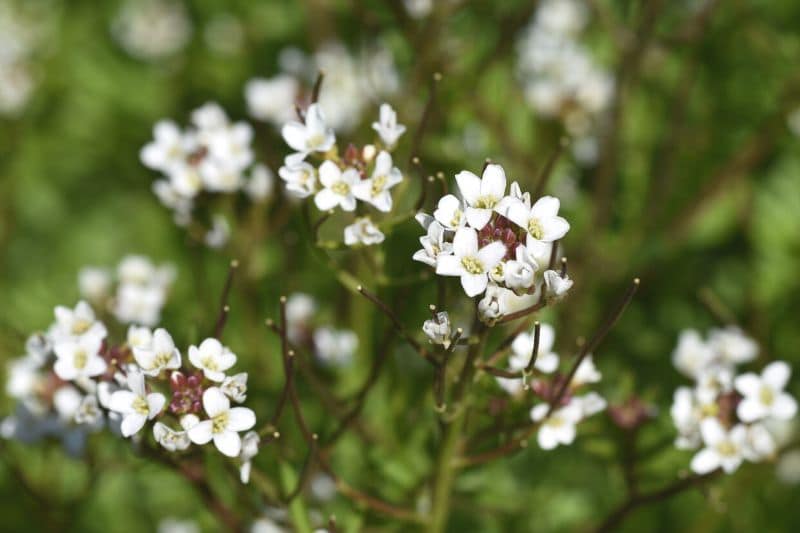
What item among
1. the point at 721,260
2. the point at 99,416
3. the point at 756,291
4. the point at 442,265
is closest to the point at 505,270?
the point at 442,265

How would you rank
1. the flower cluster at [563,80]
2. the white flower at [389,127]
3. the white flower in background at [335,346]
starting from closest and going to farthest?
the white flower at [389,127], the white flower in background at [335,346], the flower cluster at [563,80]

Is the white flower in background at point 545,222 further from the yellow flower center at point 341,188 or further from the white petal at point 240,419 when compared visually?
the white petal at point 240,419

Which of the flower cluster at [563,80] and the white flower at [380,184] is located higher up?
the flower cluster at [563,80]

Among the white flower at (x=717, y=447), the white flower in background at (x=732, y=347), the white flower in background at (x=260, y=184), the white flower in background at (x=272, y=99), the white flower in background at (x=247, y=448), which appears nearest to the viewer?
the white flower in background at (x=247, y=448)

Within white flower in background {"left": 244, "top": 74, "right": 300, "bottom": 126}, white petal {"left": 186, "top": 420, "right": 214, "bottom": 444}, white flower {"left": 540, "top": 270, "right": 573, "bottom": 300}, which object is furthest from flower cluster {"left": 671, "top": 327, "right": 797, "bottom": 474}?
white flower in background {"left": 244, "top": 74, "right": 300, "bottom": 126}

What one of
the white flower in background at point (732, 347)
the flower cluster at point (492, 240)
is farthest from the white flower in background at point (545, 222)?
the white flower in background at point (732, 347)

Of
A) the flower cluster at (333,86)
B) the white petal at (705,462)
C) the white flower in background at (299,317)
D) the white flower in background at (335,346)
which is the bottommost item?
the white petal at (705,462)

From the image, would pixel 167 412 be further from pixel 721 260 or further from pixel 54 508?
pixel 721 260

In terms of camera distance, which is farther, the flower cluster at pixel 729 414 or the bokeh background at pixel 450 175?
the bokeh background at pixel 450 175
